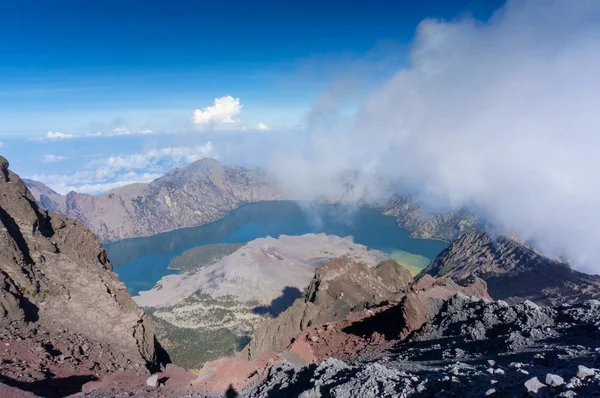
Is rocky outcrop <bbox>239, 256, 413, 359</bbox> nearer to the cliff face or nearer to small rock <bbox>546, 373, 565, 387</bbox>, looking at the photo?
the cliff face

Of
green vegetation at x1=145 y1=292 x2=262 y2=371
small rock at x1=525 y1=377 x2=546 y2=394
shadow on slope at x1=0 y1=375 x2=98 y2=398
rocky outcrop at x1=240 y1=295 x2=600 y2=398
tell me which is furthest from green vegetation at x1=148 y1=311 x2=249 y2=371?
small rock at x1=525 y1=377 x2=546 y2=394

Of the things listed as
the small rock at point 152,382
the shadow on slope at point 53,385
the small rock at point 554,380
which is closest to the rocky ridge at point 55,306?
the shadow on slope at point 53,385

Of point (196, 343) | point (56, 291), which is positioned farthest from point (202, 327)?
point (56, 291)

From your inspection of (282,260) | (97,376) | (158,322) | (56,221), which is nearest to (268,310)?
(158,322)

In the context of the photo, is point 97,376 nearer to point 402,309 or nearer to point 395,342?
point 395,342

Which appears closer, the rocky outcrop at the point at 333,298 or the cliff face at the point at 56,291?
the cliff face at the point at 56,291

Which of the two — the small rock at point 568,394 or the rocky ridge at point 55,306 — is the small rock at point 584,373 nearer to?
the small rock at point 568,394
